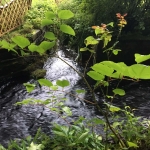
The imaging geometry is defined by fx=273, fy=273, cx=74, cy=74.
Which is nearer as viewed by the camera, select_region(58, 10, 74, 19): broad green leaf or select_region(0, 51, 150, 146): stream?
select_region(58, 10, 74, 19): broad green leaf

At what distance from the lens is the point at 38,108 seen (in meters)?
4.71

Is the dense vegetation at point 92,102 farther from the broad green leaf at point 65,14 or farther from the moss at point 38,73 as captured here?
the moss at point 38,73

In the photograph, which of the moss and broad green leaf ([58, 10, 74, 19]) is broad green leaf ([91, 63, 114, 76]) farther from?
the moss

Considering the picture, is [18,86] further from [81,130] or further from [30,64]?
[81,130]

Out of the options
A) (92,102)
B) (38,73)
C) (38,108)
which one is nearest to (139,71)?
(92,102)

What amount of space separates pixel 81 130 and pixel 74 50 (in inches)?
230

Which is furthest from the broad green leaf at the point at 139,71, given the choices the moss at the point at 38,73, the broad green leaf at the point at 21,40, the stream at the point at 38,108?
the moss at the point at 38,73

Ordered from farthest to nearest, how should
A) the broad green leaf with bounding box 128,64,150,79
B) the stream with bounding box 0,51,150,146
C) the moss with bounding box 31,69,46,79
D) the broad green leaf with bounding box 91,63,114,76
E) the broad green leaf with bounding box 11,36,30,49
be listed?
the moss with bounding box 31,69,46,79, the stream with bounding box 0,51,150,146, the broad green leaf with bounding box 11,36,30,49, the broad green leaf with bounding box 91,63,114,76, the broad green leaf with bounding box 128,64,150,79

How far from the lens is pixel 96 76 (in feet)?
5.26

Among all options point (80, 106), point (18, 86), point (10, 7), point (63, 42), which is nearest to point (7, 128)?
point (80, 106)

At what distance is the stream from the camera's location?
4.04 metres

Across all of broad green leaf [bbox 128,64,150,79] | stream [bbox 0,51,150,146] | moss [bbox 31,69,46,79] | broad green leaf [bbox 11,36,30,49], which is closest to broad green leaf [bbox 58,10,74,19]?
broad green leaf [bbox 11,36,30,49]

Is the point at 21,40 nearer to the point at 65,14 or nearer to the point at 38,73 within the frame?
the point at 65,14

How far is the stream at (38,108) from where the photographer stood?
4.04 metres
